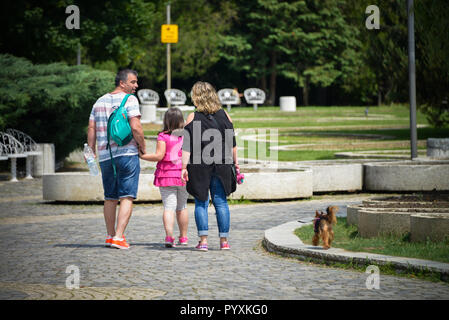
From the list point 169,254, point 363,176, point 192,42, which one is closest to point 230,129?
point 169,254

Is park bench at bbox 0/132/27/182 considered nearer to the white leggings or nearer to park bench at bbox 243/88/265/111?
the white leggings

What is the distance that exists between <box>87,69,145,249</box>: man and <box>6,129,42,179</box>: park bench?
30.3 ft

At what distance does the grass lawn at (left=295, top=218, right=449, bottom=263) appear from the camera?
27.2ft

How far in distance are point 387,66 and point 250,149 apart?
5439 mm

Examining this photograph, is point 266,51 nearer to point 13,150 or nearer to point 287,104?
point 287,104

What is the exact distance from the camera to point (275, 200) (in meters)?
14.6

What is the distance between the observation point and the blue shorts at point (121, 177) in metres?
9.55

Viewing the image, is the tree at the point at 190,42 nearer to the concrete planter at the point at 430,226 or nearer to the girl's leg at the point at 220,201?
the girl's leg at the point at 220,201

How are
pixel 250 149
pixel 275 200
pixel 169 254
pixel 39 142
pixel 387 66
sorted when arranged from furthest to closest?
pixel 387 66 → pixel 250 149 → pixel 39 142 → pixel 275 200 → pixel 169 254

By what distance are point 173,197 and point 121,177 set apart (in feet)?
2.13

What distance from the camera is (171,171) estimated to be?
979 cm

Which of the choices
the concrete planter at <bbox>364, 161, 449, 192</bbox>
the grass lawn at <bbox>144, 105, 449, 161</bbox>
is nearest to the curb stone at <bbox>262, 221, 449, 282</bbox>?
the concrete planter at <bbox>364, 161, 449, 192</bbox>

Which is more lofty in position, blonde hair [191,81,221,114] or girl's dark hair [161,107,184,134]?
blonde hair [191,81,221,114]

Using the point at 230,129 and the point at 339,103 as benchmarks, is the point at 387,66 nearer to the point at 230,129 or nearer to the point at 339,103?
the point at 230,129
